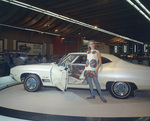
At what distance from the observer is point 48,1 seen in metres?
11.3

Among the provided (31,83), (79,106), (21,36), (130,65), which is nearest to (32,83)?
(31,83)

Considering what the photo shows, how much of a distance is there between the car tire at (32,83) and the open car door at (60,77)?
595mm

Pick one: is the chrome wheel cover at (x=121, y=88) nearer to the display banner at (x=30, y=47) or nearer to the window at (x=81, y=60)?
the window at (x=81, y=60)

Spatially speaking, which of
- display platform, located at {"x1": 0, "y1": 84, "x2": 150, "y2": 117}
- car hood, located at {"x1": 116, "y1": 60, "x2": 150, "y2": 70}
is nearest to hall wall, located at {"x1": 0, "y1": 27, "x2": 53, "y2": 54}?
display platform, located at {"x1": 0, "y1": 84, "x2": 150, "y2": 117}

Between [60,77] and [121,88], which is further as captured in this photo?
[60,77]

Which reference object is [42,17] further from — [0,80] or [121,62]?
[121,62]

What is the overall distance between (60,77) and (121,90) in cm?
192

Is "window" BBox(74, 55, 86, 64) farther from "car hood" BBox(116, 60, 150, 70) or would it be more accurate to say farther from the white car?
"car hood" BBox(116, 60, 150, 70)

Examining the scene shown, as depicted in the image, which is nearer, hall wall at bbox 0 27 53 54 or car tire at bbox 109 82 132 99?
car tire at bbox 109 82 132 99

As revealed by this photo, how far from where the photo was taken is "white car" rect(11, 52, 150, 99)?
165 inches

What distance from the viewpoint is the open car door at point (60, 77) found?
14.5 ft

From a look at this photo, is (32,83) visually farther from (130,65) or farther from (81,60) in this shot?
(130,65)

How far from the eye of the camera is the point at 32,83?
5152mm

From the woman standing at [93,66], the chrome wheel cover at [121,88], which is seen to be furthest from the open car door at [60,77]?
the chrome wheel cover at [121,88]
